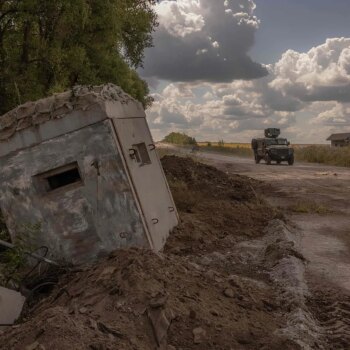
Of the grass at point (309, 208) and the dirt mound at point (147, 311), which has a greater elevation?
the dirt mound at point (147, 311)

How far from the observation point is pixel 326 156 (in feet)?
129

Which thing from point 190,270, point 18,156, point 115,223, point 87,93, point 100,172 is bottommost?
point 190,270

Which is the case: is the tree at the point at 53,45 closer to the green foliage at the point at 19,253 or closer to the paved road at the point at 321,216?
the green foliage at the point at 19,253

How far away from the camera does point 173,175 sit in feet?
56.2

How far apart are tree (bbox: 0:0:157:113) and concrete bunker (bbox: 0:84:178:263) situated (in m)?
5.79

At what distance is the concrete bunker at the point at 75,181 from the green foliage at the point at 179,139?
240 feet

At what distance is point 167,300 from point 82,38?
13145 mm

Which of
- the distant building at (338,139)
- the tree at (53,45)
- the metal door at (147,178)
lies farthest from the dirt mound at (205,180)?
the distant building at (338,139)

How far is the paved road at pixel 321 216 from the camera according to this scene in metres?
8.73

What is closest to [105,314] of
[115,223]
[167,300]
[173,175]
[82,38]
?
[167,300]

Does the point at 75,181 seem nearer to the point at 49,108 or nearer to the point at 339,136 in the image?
the point at 49,108

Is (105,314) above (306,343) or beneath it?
above

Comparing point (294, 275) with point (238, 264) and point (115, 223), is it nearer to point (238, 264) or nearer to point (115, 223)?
point (238, 264)

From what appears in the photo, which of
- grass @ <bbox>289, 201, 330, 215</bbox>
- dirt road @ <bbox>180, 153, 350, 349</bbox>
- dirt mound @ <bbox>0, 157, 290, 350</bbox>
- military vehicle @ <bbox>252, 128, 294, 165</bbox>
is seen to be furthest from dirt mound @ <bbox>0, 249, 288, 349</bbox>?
military vehicle @ <bbox>252, 128, 294, 165</bbox>
